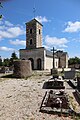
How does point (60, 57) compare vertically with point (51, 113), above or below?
above

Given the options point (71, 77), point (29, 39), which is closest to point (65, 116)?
point (71, 77)

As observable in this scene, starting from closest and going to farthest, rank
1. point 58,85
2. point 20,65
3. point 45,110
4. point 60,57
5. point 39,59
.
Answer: point 45,110
point 58,85
point 20,65
point 39,59
point 60,57

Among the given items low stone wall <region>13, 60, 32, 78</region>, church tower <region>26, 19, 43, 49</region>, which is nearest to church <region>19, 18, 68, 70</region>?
church tower <region>26, 19, 43, 49</region>

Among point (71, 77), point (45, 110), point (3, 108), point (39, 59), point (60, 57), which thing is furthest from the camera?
point (60, 57)

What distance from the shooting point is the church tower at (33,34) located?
4428cm

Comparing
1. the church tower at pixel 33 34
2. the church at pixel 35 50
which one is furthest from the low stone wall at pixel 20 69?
the church tower at pixel 33 34

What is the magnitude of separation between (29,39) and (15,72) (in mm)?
24731

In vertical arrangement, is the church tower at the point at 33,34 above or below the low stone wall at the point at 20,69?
above

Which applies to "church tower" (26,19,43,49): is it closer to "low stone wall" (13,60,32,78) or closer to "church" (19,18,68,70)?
"church" (19,18,68,70)

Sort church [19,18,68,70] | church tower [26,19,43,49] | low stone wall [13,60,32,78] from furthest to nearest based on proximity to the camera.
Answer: church tower [26,19,43,49]
church [19,18,68,70]
low stone wall [13,60,32,78]

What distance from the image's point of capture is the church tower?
44.3m

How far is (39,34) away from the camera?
150 ft

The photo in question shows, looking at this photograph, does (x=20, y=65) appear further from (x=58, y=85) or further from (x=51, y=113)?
(x=51, y=113)

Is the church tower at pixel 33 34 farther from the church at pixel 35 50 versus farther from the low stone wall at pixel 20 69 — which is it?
the low stone wall at pixel 20 69
